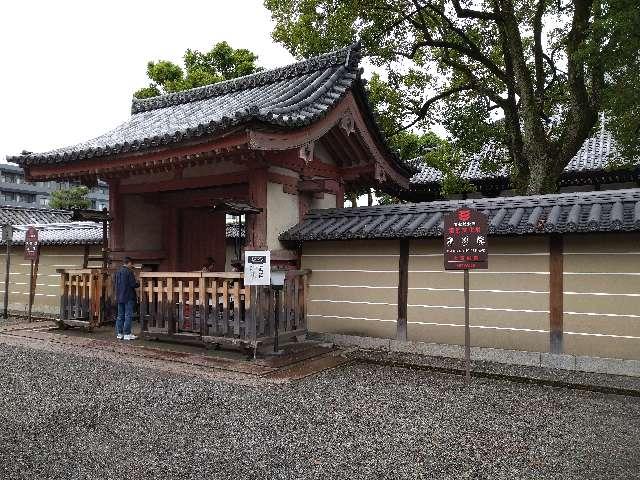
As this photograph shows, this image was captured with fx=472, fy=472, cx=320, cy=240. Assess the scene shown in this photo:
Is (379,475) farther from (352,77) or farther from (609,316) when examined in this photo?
(352,77)

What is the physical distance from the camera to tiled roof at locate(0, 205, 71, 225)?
22.0 m

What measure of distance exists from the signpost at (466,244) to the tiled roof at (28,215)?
797 inches

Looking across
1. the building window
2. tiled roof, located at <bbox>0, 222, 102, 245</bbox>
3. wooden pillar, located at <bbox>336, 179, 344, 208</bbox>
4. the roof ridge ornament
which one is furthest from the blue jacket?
the building window

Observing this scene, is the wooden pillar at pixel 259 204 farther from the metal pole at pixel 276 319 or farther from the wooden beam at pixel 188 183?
the metal pole at pixel 276 319

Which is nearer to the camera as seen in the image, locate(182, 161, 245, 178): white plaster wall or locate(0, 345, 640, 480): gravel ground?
locate(0, 345, 640, 480): gravel ground

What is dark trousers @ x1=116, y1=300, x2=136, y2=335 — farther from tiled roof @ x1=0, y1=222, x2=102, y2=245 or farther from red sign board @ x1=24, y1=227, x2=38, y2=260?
red sign board @ x1=24, y1=227, x2=38, y2=260

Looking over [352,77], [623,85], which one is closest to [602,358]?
[623,85]

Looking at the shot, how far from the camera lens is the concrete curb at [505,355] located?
7043mm

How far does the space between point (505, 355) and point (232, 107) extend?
8.15 m

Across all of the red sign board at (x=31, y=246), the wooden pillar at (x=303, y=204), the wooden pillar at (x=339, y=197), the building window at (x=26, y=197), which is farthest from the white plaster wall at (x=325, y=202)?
the building window at (x=26, y=197)

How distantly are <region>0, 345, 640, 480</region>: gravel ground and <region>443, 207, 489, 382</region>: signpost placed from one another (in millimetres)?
1317

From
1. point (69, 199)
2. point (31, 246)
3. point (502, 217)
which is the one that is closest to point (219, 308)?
point (502, 217)

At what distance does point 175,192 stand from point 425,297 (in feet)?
21.9

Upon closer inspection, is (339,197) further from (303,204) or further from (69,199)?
(69,199)
